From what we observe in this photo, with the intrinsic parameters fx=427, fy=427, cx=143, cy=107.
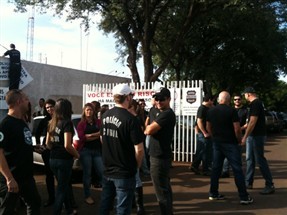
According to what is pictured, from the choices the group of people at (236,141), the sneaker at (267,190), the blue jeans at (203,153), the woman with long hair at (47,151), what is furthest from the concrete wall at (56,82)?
the sneaker at (267,190)

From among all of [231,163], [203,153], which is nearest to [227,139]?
[231,163]

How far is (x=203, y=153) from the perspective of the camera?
10.6 m

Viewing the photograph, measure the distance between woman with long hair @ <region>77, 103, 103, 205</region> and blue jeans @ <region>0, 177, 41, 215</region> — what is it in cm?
257

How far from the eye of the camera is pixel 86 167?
723 centimetres

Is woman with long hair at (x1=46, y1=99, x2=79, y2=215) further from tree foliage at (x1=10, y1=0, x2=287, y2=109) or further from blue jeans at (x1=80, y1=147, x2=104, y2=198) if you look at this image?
tree foliage at (x1=10, y1=0, x2=287, y2=109)

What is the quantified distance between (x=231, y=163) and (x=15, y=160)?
4.11 m

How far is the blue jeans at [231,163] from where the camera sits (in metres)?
7.26

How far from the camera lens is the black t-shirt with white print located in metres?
4.50

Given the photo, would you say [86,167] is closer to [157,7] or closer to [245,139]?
[245,139]

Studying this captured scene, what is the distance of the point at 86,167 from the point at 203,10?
43.3 ft

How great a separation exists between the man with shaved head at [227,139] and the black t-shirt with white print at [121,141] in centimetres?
312

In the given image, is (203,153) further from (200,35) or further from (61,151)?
(200,35)

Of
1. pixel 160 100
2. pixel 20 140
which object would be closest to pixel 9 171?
pixel 20 140

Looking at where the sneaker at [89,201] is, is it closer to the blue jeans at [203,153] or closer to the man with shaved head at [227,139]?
the man with shaved head at [227,139]
